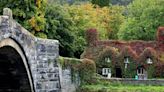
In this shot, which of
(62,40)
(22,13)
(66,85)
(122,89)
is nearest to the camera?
(66,85)

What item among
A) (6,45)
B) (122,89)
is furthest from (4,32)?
(122,89)

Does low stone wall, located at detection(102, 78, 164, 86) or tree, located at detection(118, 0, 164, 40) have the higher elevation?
tree, located at detection(118, 0, 164, 40)

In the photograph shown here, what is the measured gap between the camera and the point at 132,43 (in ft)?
149

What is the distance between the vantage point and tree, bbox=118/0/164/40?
5466 cm

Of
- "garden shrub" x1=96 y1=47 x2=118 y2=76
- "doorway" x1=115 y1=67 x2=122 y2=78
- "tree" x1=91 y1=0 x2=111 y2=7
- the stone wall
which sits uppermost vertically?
"tree" x1=91 y1=0 x2=111 y2=7

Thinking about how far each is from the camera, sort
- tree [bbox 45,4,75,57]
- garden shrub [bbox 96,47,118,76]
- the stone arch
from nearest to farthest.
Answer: the stone arch
garden shrub [bbox 96,47,118,76]
tree [bbox 45,4,75,57]

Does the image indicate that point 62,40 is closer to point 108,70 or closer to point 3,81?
point 108,70

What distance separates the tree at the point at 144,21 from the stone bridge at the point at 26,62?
1352 inches

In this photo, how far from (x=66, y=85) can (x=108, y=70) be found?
55.8 ft

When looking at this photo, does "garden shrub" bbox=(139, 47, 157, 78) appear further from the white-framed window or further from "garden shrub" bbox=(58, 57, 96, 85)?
"garden shrub" bbox=(58, 57, 96, 85)

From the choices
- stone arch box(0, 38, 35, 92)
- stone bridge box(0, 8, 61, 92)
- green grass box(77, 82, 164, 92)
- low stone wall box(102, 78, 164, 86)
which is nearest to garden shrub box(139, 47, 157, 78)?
low stone wall box(102, 78, 164, 86)

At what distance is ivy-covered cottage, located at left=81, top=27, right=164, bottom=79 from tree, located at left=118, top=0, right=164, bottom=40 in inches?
385

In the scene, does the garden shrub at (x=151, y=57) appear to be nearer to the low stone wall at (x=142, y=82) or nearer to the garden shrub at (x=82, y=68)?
the low stone wall at (x=142, y=82)

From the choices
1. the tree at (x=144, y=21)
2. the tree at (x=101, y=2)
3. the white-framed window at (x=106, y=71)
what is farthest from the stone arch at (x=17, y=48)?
the tree at (x=101, y=2)
